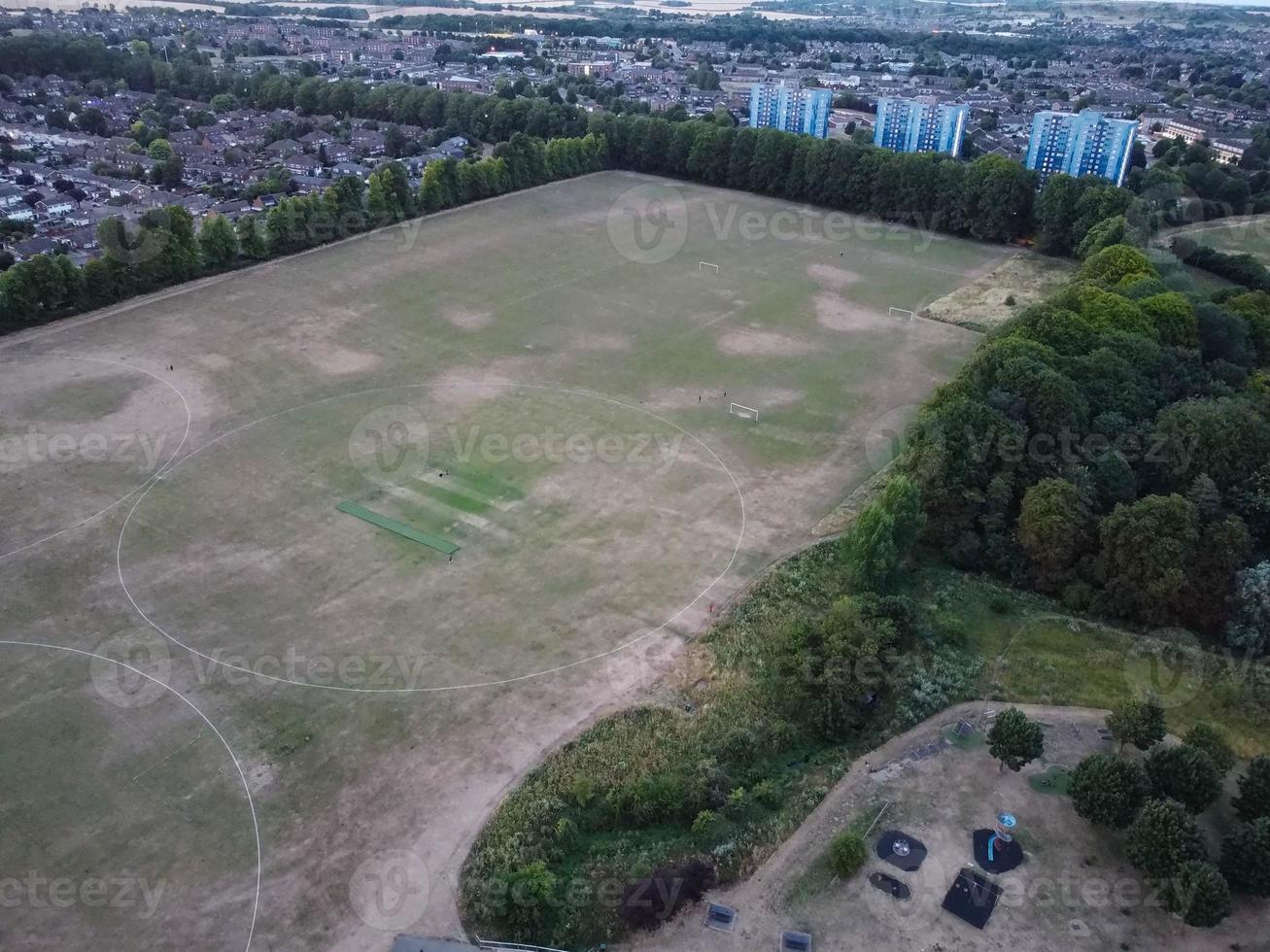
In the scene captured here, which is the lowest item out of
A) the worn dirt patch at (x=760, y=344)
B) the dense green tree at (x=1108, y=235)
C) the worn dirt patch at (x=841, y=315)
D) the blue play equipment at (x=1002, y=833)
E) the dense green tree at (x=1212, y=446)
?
the blue play equipment at (x=1002, y=833)

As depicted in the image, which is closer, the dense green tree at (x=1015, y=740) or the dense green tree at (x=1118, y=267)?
the dense green tree at (x=1015, y=740)

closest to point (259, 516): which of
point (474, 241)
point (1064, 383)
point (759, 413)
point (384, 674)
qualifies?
point (384, 674)

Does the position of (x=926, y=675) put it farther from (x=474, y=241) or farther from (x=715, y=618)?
(x=474, y=241)

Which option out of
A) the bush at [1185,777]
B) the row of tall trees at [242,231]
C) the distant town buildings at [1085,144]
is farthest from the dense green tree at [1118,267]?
the row of tall trees at [242,231]

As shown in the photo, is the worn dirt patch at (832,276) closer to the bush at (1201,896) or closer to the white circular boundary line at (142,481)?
the white circular boundary line at (142,481)

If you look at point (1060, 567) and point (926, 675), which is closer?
point (926, 675)

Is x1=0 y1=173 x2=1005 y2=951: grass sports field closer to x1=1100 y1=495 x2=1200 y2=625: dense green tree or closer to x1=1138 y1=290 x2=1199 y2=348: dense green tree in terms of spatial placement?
x1=1138 y1=290 x2=1199 y2=348: dense green tree

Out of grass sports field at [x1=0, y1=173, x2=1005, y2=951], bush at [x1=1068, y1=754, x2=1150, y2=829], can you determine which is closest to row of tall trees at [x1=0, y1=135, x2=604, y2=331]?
grass sports field at [x1=0, y1=173, x2=1005, y2=951]
